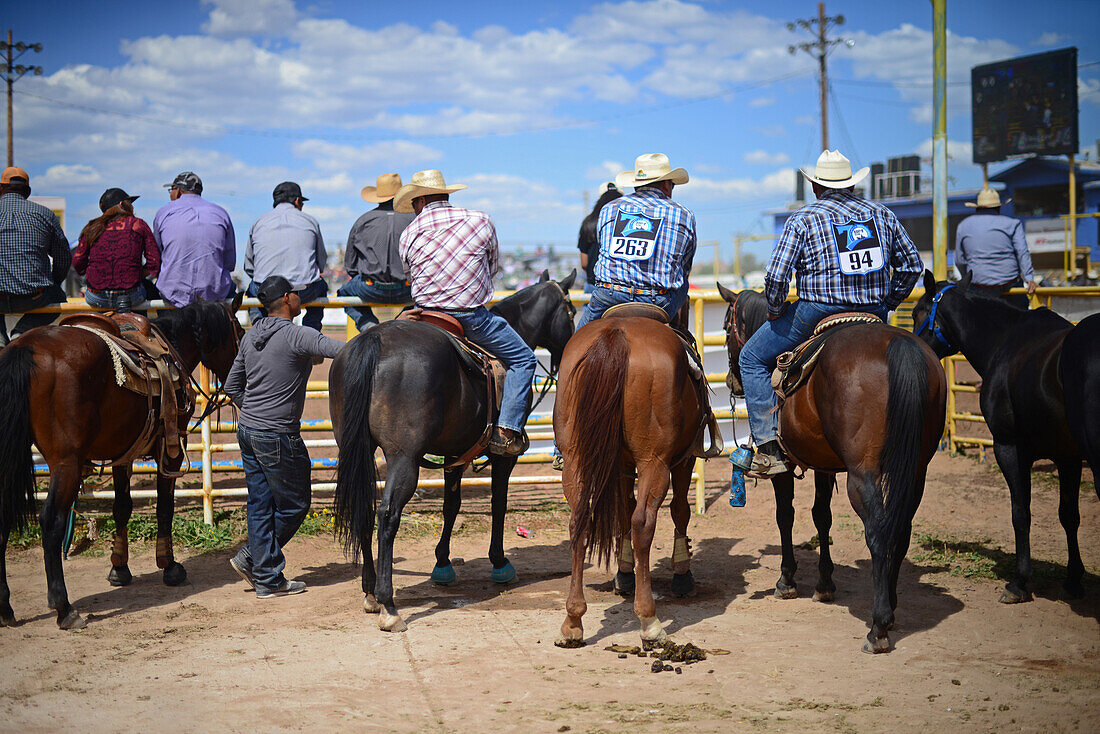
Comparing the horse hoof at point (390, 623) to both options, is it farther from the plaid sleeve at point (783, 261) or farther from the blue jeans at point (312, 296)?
the blue jeans at point (312, 296)

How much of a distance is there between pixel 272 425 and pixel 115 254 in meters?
2.55

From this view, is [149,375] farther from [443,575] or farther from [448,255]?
[443,575]

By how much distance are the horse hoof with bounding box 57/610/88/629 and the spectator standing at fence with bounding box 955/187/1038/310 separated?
347 inches

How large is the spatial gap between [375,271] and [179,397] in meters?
2.28

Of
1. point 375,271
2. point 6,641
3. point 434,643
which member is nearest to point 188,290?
point 375,271

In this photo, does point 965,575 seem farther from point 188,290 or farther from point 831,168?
point 188,290

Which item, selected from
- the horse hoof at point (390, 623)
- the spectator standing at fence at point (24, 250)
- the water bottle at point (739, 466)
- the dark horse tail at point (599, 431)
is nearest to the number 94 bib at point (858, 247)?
the water bottle at point (739, 466)

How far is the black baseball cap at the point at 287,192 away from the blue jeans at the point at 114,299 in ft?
4.87

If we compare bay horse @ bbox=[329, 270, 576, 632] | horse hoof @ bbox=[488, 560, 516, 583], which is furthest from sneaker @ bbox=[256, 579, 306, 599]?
horse hoof @ bbox=[488, 560, 516, 583]

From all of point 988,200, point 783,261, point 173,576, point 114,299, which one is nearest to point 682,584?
point 783,261

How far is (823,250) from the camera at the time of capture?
18.4 feet

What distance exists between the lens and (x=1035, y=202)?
40.3 m

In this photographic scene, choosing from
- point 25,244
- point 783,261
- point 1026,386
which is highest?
point 25,244

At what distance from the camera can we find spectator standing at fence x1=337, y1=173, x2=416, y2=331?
26.8ft
